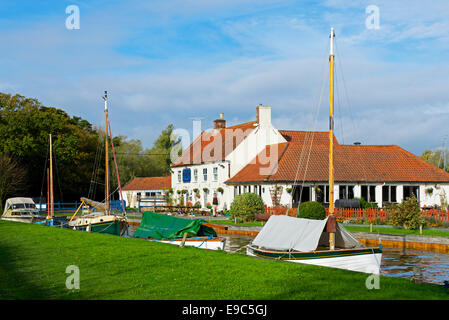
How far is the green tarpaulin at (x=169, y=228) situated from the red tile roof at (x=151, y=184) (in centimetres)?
4202

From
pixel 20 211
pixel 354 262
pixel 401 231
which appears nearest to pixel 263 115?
pixel 20 211

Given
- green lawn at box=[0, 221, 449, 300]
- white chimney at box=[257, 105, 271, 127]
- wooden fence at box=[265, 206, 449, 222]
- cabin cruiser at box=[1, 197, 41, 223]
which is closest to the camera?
green lawn at box=[0, 221, 449, 300]

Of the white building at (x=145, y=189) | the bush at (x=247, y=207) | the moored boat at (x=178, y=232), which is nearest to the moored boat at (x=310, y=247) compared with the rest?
the moored boat at (x=178, y=232)

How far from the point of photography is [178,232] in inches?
931

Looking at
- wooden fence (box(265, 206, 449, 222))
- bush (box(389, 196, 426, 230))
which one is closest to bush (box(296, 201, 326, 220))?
wooden fence (box(265, 206, 449, 222))

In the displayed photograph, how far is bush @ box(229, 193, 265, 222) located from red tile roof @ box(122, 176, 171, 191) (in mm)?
28982

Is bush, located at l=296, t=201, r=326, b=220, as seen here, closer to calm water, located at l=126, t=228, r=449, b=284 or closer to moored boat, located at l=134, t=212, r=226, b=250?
calm water, located at l=126, t=228, r=449, b=284

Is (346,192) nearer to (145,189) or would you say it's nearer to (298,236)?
(298,236)

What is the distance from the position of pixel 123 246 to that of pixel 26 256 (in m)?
3.57

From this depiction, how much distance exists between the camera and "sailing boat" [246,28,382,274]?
1722 cm

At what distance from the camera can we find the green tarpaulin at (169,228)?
23.4 metres

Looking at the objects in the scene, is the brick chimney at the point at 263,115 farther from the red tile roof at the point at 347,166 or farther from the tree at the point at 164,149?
the tree at the point at 164,149

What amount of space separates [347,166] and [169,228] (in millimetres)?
26941
